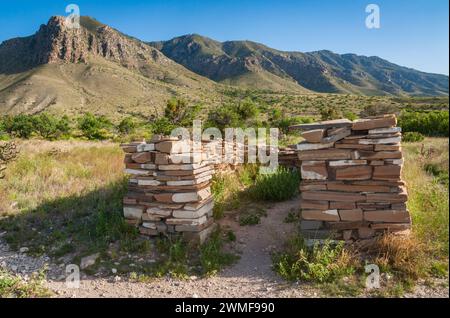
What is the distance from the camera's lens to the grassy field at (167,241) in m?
3.88

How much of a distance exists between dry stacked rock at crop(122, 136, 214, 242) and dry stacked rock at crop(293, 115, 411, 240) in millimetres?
1479

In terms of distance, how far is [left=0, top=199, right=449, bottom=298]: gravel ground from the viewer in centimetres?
370

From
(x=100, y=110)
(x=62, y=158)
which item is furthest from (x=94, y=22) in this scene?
(x=62, y=158)

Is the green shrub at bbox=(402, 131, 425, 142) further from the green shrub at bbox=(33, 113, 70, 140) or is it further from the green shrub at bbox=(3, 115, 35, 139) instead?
the green shrub at bbox=(3, 115, 35, 139)

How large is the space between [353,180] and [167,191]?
254 centimetres

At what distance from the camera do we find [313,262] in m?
4.03

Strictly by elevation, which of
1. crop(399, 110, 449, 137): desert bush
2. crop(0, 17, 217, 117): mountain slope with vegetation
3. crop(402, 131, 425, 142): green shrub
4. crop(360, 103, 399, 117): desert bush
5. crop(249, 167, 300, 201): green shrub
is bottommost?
crop(249, 167, 300, 201): green shrub

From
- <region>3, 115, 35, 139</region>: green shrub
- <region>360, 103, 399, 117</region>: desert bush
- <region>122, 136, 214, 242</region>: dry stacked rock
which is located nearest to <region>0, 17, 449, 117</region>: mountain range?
<region>3, 115, 35, 139</region>: green shrub

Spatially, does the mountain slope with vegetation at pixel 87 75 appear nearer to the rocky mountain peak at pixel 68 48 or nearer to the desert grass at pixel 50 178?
the rocky mountain peak at pixel 68 48

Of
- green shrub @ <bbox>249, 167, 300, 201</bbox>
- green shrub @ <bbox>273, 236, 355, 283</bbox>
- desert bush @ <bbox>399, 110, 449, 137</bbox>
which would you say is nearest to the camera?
green shrub @ <bbox>273, 236, 355, 283</bbox>

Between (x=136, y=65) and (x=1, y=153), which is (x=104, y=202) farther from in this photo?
(x=136, y=65)

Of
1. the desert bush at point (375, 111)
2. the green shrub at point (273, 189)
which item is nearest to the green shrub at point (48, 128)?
the green shrub at point (273, 189)

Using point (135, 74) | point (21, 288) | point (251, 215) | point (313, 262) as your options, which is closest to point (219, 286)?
point (313, 262)

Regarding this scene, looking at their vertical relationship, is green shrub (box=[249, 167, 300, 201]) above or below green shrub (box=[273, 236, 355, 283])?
above
